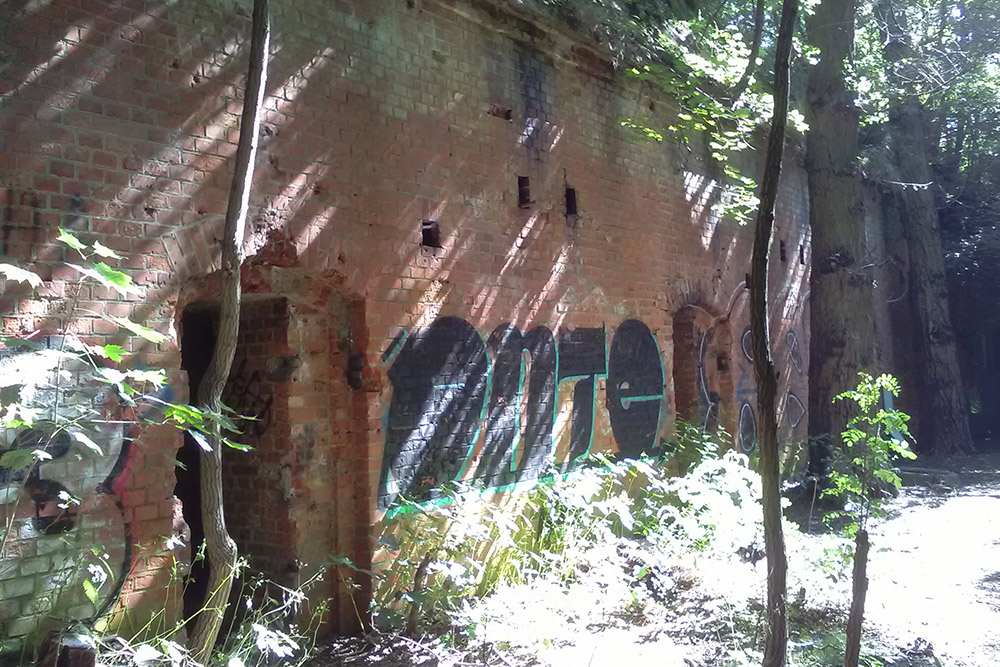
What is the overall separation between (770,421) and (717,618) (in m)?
2.03

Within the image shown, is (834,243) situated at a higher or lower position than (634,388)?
higher

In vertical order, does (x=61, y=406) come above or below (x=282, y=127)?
below

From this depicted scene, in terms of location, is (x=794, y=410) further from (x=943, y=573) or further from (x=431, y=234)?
(x=431, y=234)

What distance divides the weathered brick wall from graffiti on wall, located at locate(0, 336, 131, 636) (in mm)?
71

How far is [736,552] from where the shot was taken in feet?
20.3

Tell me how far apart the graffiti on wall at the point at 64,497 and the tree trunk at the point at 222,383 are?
1.37 feet

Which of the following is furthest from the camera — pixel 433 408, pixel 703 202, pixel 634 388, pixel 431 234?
pixel 703 202

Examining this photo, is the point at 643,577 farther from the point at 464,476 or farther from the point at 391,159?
the point at 391,159

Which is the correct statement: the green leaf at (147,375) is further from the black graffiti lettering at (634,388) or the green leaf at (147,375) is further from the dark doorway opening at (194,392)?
the black graffiti lettering at (634,388)

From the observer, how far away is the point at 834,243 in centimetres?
879

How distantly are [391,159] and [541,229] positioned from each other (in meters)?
1.59

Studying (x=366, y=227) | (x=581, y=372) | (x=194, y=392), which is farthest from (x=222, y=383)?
(x=581, y=372)

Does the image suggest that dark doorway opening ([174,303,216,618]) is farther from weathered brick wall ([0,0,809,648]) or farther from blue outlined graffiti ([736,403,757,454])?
blue outlined graffiti ([736,403,757,454])

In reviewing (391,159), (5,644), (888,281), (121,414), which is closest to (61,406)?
(121,414)
